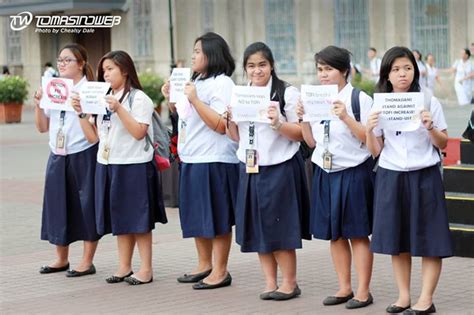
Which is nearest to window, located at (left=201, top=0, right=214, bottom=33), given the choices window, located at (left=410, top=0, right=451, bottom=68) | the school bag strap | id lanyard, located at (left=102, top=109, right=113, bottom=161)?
window, located at (left=410, top=0, right=451, bottom=68)

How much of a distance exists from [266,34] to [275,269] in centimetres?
2544

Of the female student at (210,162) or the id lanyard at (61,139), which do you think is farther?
the id lanyard at (61,139)

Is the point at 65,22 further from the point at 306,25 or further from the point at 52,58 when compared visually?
the point at 306,25

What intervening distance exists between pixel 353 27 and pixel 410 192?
2409 centimetres

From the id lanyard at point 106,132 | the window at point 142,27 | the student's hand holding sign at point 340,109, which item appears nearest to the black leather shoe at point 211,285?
the id lanyard at point 106,132

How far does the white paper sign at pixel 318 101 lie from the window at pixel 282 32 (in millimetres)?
25018

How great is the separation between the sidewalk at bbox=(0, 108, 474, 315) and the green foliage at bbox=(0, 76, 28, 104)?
18.7 metres

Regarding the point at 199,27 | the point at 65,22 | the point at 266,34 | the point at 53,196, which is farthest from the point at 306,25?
the point at 53,196

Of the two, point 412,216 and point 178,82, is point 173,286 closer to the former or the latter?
point 178,82

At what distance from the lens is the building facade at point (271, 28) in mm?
28844

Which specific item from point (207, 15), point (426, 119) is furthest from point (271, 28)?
point (426, 119)

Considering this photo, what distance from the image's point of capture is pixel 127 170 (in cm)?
859

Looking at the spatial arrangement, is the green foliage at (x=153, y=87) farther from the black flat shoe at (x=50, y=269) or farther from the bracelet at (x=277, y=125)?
the bracelet at (x=277, y=125)

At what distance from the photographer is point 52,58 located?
4109cm
